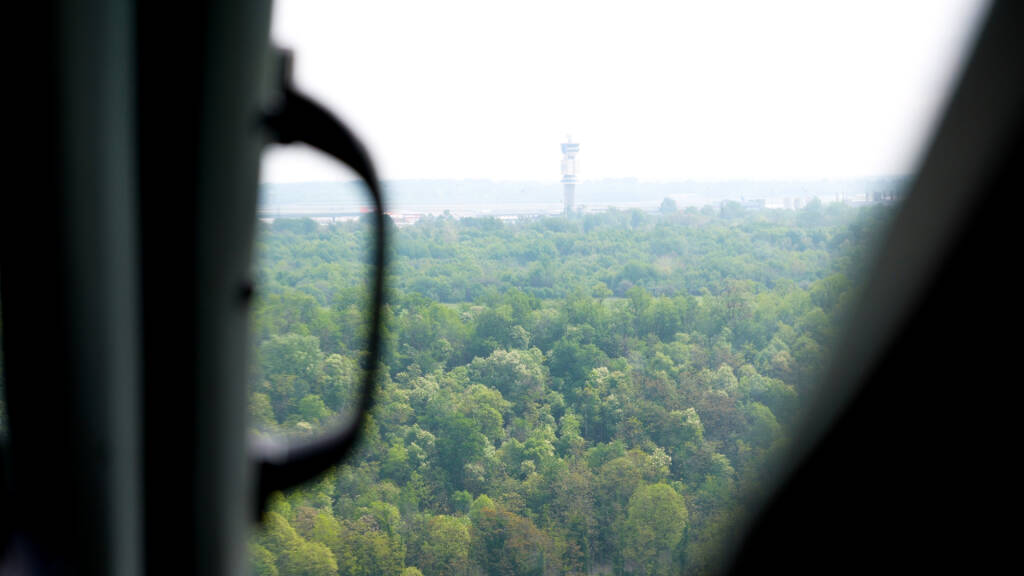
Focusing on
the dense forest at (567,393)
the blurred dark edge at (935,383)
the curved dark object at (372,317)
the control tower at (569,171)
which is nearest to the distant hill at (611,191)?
the control tower at (569,171)

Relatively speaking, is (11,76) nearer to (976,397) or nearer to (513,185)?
(976,397)

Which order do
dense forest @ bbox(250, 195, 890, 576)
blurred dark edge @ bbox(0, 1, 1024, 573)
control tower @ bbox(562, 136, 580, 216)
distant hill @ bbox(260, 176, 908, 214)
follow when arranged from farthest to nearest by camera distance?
control tower @ bbox(562, 136, 580, 216) → dense forest @ bbox(250, 195, 890, 576) → distant hill @ bbox(260, 176, 908, 214) → blurred dark edge @ bbox(0, 1, 1024, 573)

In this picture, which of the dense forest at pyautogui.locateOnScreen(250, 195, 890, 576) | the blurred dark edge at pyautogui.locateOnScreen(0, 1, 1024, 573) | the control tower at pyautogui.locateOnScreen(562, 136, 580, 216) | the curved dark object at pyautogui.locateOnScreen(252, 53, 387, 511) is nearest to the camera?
the blurred dark edge at pyautogui.locateOnScreen(0, 1, 1024, 573)

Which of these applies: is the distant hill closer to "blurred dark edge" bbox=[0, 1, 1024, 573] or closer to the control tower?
the control tower

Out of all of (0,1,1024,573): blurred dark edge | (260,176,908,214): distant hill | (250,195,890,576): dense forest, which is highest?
(260,176,908,214): distant hill

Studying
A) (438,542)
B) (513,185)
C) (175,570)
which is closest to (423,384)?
(438,542)

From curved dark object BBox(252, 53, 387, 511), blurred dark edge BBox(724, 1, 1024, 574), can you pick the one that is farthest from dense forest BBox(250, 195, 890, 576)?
blurred dark edge BBox(724, 1, 1024, 574)

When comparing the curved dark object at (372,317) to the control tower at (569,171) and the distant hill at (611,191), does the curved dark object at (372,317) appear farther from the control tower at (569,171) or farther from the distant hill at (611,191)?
the control tower at (569,171)
